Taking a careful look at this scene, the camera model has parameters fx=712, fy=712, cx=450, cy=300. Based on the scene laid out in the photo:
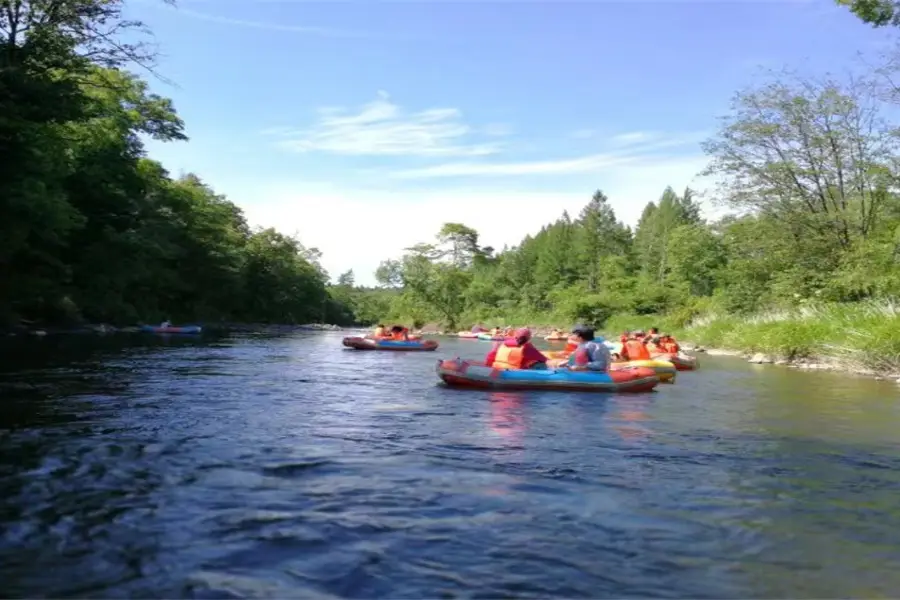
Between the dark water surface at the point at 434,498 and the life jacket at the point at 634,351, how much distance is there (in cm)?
593

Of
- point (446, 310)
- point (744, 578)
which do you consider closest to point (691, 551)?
point (744, 578)

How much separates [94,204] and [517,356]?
25.9 meters

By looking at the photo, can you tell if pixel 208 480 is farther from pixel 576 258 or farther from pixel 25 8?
pixel 576 258

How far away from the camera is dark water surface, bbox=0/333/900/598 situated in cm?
413

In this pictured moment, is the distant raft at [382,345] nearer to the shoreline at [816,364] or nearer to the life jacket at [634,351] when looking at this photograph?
the life jacket at [634,351]

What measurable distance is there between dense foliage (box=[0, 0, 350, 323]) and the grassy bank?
65.6 feet

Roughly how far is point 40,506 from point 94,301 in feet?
98.9

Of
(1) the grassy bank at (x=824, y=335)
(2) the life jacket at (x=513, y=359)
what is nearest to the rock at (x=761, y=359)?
(1) the grassy bank at (x=824, y=335)

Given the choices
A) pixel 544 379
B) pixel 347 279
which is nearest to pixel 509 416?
pixel 544 379

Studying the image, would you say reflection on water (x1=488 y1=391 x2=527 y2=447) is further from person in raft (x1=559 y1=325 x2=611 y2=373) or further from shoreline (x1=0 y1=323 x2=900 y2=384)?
shoreline (x1=0 y1=323 x2=900 y2=384)

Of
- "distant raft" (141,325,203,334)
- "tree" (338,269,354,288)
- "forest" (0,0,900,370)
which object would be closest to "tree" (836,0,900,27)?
"forest" (0,0,900,370)

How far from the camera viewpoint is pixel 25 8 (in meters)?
19.1

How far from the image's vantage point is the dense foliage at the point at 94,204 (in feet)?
60.5

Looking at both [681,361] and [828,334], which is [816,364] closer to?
[828,334]
